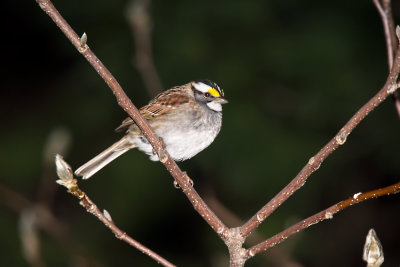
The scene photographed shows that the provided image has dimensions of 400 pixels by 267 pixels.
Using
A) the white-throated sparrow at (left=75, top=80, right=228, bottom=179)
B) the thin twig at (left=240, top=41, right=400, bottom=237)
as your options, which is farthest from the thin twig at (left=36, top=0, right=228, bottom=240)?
the white-throated sparrow at (left=75, top=80, right=228, bottom=179)

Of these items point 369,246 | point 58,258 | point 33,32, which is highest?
point 33,32

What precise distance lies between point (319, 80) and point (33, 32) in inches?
168

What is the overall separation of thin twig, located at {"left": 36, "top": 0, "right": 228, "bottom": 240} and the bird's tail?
1.46m

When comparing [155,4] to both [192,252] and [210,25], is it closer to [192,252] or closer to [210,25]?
[210,25]

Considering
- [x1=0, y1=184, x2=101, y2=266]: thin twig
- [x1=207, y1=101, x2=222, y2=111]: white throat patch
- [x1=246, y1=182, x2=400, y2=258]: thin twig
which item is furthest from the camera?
[x1=207, y1=101, x2=222, y2=111]: white throat patch

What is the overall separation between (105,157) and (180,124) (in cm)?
56

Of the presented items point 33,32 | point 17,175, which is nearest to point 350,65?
point 17,175

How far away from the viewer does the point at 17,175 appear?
6.14 m

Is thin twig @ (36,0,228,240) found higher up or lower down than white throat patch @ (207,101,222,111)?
lower down

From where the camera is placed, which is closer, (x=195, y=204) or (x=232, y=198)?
(x=195, y=204)

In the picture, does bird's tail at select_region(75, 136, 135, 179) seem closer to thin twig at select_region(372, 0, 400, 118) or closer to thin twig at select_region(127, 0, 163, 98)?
thin twig at select_region(127, 0, 163, 98)

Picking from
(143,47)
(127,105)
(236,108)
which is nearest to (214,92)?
(143,47)

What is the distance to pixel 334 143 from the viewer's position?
1.86 m

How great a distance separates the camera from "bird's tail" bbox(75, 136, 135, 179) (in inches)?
141
